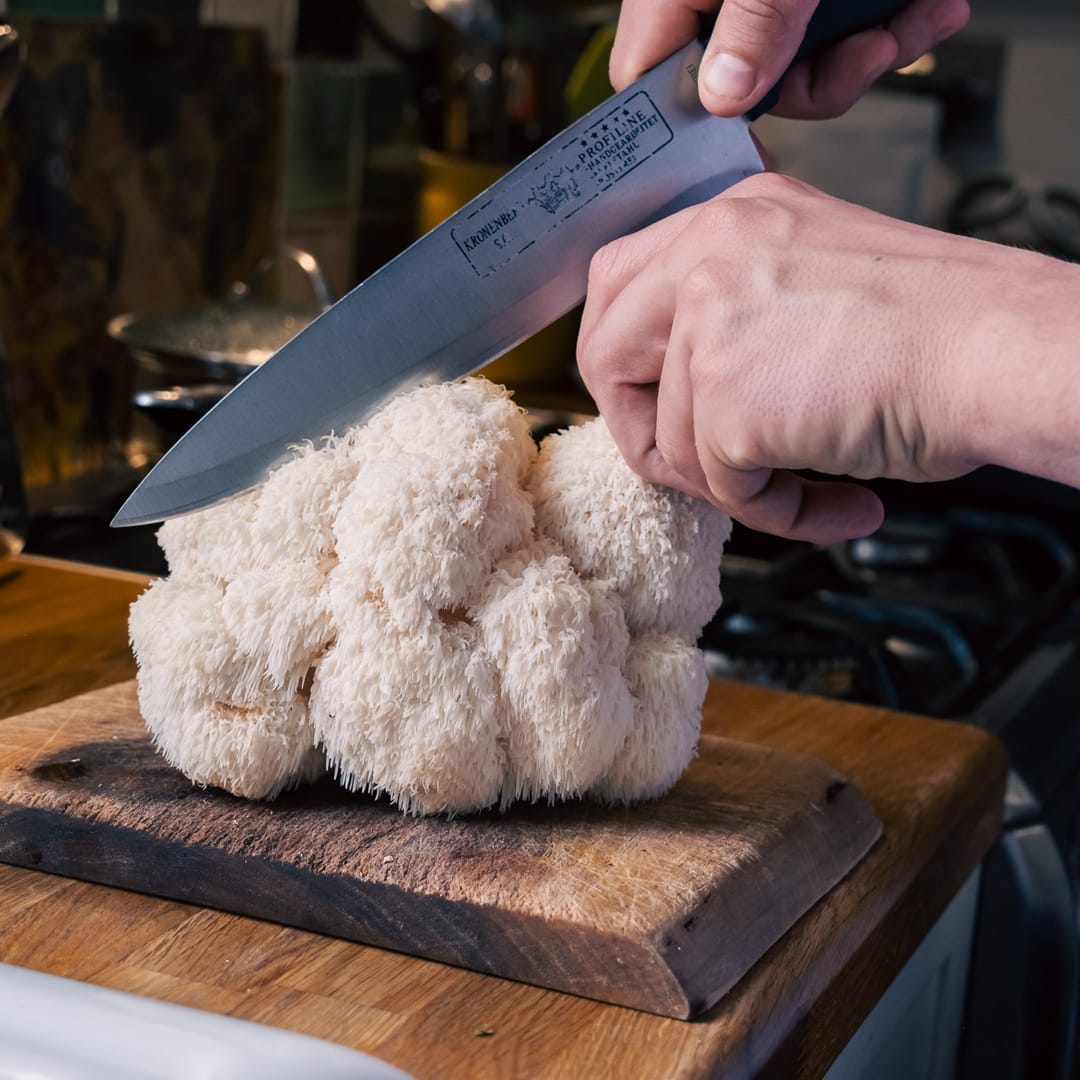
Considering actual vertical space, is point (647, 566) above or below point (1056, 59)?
below

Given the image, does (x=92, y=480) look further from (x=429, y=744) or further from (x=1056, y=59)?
(x=1056, y=59)

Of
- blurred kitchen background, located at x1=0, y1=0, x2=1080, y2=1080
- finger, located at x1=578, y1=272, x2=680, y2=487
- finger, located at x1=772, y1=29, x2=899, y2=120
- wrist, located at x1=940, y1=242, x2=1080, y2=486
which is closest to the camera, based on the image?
wrist, located at x1=940, y1=242, x2=1080, y2=486

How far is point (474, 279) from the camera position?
69 centimetres

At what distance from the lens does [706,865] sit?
1.99 feet

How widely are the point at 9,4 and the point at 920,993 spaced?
4.04 ft

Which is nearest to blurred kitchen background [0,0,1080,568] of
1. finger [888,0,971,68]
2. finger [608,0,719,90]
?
finger [608,0,719,90]

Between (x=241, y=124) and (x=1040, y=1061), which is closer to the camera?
(x=1040, y=1061)

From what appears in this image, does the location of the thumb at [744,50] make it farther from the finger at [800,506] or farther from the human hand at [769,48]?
the finger at [800,506]

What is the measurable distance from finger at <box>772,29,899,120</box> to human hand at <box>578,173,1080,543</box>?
17 cm

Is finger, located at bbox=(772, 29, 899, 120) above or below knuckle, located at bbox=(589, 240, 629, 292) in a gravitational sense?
above

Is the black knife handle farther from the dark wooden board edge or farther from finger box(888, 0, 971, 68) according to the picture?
the dark wooden board edge

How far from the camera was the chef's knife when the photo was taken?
26.4 inches

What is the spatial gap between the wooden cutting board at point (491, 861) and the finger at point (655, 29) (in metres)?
0.35

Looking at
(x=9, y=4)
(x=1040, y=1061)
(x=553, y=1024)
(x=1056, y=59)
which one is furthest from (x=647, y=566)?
(x=1056, y=59)
